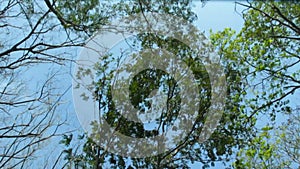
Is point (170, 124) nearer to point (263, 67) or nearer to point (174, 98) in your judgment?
point (174, 98)

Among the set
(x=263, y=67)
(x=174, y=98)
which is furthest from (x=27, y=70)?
(x=263, y=67)

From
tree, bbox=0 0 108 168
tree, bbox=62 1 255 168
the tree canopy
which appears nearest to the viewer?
tree, bbox=0 0 108 168

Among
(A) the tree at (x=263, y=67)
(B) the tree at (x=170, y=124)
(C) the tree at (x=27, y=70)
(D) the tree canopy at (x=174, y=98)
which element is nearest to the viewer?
(C) the tree at (x=27, y=70)

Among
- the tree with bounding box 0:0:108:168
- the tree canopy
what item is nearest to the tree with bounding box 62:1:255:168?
the tree canopy

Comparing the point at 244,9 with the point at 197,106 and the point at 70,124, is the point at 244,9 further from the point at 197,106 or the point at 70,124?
the point at 70,124

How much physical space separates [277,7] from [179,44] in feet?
3.26

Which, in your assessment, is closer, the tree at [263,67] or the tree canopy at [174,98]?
the tree canopy at [174,98]

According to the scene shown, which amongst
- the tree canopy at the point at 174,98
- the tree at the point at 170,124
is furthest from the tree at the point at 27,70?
the tree at the point at 170,124

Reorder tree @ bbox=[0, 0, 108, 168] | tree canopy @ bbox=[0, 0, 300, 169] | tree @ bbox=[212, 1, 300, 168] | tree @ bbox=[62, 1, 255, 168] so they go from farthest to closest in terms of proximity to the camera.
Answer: tree @ bbox=[62, 1, 255, 168] < tree @ bbox=[212, 1, 300, 168] < tree canopy @ bbox=[0, 0, 300, 169] < tree @ bbox=[0, 0, 108, 168]

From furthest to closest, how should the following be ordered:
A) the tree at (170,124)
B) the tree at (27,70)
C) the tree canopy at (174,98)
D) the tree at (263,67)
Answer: the tree at (170,124), the tree at (263,67), the tree canopy at (174,98), the tree at (27,70)

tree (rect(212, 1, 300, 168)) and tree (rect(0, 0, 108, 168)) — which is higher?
tree (rect(212, 1, 300, 168))

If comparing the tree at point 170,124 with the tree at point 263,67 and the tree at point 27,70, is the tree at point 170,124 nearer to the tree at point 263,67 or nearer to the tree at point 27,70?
the tree at point 263,67

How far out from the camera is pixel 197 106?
2.80 meters

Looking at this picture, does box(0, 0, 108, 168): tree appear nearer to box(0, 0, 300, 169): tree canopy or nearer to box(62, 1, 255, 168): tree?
box(0, 0, 300, 169): tree canopy
